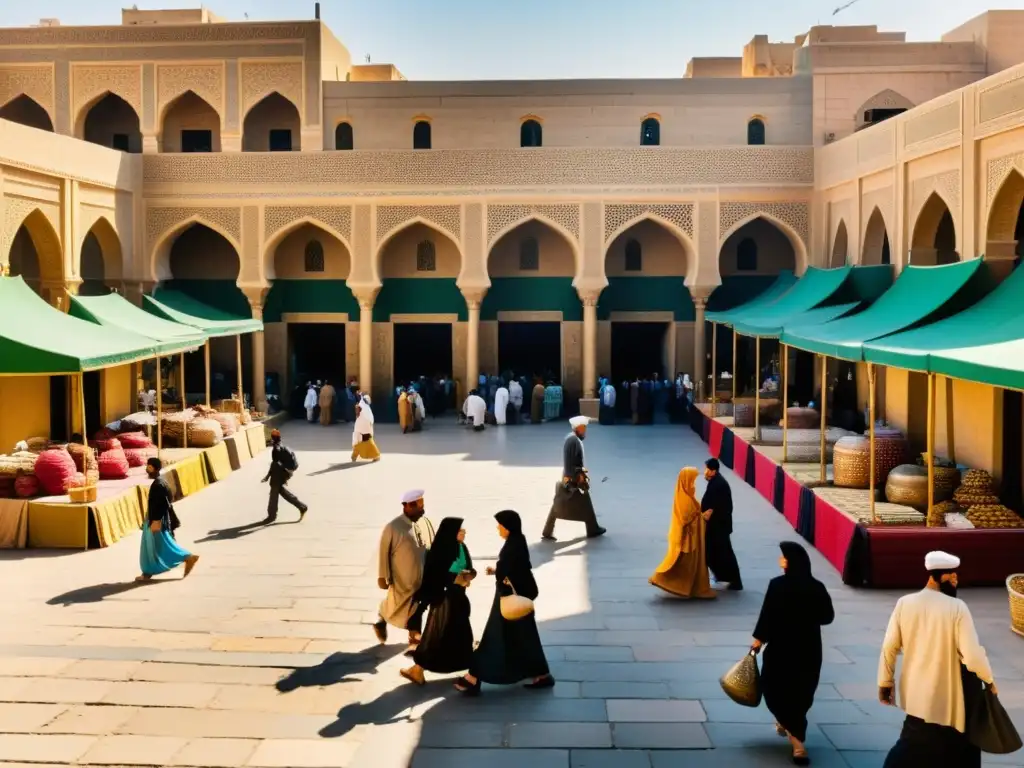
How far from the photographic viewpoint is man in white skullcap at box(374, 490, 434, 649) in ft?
24.6

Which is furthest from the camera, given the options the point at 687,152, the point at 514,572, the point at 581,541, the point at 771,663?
the point at 687,152

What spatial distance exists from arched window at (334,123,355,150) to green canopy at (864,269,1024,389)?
15884 mm

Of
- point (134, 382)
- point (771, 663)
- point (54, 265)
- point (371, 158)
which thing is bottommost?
point (771, 663)

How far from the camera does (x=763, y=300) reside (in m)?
21.0

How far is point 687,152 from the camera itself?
22359mm

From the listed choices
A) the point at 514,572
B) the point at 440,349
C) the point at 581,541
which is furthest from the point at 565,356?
the point at 514,572

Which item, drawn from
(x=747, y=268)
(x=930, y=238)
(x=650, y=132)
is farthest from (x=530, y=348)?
(x=930, y=238)

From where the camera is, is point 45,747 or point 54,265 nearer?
point 45,747

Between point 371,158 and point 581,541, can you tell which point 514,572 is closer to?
point 581,541

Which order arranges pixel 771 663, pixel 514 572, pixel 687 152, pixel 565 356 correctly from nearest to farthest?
pixel 771 663 < pixel 514 572 < pixel 687 152 < pixel 565 356

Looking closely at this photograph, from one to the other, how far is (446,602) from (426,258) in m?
17.9

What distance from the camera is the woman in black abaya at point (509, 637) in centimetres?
691

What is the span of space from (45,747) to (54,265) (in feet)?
44.3

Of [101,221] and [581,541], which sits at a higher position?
[101,221]
